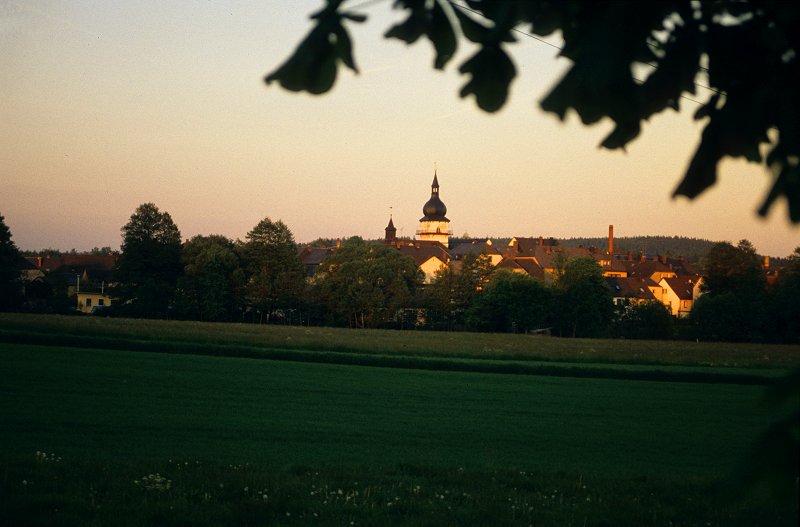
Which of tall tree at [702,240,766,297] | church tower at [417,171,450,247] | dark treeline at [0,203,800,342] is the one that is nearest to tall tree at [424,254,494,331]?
dark treeline at [0,203,800,342]

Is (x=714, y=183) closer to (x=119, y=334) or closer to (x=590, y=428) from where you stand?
(x=590, y=428)

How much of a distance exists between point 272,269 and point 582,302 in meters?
34.9

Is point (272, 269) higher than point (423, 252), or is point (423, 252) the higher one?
point (423, 252)

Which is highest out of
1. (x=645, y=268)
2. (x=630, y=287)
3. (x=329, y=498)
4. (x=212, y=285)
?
(x=645, y=268)

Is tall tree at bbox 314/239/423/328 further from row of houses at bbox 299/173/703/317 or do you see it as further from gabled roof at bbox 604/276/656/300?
gabled roof at bbox 604/276/656/300

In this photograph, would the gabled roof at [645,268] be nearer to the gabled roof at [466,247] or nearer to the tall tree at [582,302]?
the gabled roof at [466,247]

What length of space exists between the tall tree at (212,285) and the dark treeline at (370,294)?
4.4 inches

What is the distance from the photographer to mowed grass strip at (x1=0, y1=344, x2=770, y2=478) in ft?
49.5

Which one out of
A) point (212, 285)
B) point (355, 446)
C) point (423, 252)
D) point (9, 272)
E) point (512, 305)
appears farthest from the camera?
point (423, 252)

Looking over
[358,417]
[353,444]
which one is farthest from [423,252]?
[353,444]

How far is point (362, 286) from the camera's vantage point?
284 ft

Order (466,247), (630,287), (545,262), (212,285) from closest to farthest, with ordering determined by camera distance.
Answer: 1. (212,285)
2. (630,287)
3. (545,262)
4. (466,247)

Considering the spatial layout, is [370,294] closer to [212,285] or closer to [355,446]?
[212,285]

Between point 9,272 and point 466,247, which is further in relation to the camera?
point 466,247
